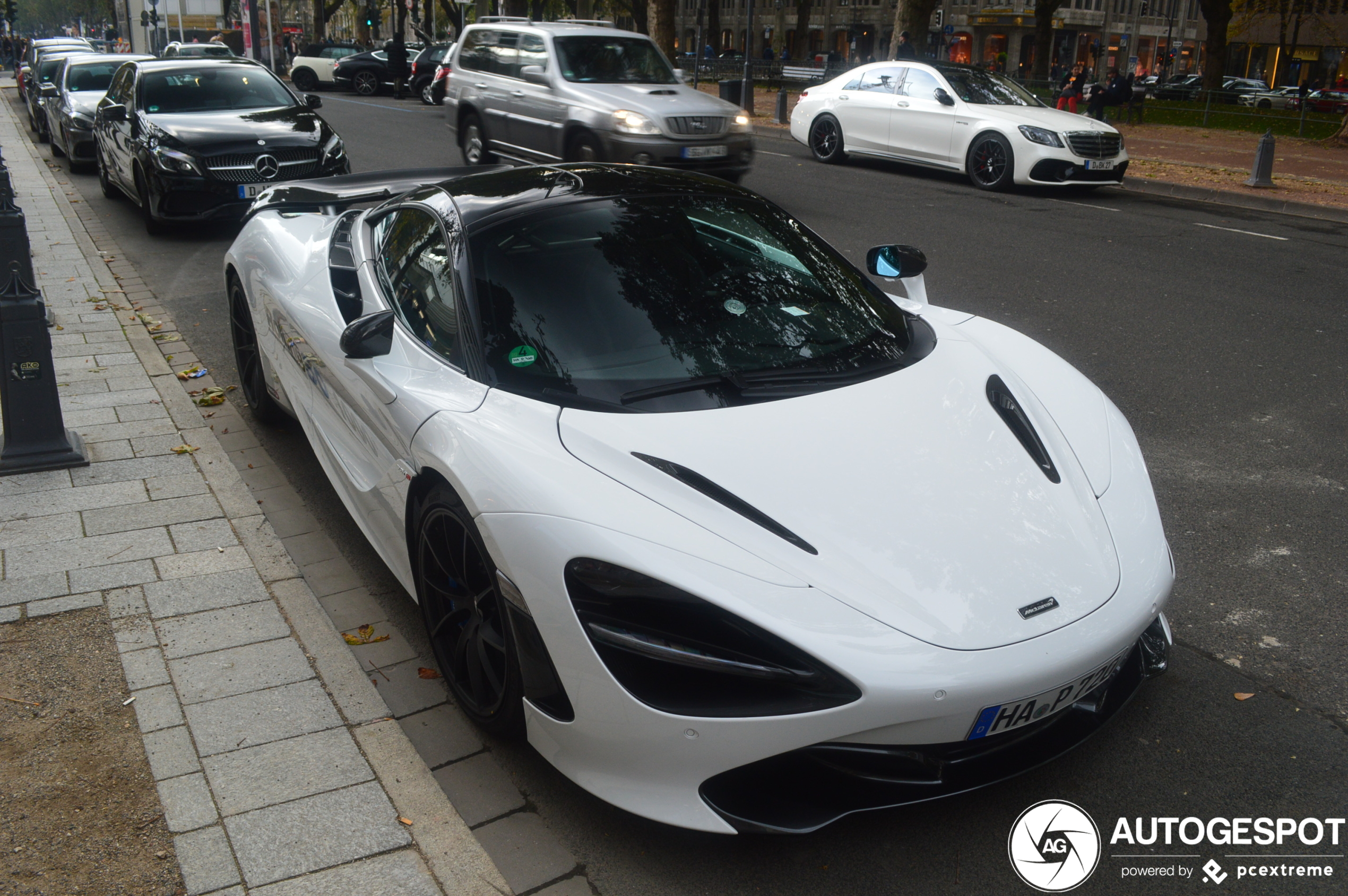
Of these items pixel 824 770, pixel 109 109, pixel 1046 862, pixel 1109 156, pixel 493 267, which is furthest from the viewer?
pixel 1109 156

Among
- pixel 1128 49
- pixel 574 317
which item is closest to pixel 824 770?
pixel 574 317

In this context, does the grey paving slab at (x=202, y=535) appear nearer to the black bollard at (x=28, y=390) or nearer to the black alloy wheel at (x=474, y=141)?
the black bollard at (x=28, y=390)

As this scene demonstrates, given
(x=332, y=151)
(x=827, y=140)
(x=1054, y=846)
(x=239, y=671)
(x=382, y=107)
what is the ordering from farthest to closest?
(x=382, y=107) → (x=827, y=140) → (x=332, y=151) → (x=239, y=671) → (x=1054, y=846)

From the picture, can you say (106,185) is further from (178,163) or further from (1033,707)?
(1033,707)

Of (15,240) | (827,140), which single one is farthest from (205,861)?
(827,140)

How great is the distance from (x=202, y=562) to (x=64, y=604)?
47cm

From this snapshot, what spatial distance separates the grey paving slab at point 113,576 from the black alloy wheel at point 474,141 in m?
11.0

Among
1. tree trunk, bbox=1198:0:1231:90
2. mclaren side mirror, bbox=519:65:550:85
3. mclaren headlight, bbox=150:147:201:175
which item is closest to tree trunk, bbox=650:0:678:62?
mclaren side mirror, bbox=519:65:550:85

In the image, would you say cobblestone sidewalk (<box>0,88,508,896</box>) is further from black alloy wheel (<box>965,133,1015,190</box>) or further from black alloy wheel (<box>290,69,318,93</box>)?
black alloy wheel (<box>290,69,318,93</box>)

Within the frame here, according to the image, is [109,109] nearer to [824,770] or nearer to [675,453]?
[675,453]

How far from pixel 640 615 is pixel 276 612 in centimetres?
177

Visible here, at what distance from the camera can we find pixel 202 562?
3.97 meters

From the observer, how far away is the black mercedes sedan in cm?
1008

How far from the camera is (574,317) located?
3234 millimetres
